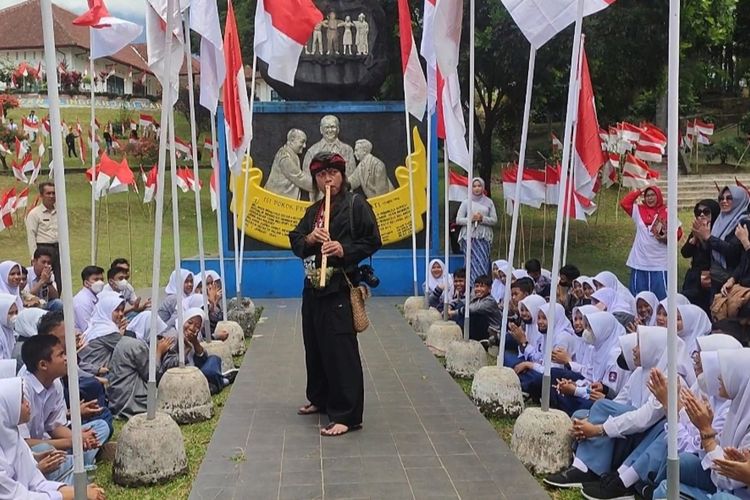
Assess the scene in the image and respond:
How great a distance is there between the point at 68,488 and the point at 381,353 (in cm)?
479

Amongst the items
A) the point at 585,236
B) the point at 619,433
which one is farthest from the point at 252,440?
the point at 585,236

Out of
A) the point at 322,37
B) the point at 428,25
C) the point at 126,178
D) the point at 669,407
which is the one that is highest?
the point at 322,37

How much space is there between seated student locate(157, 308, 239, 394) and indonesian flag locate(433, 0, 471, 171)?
2.91 metres

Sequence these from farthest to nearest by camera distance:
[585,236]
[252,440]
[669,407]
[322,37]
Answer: [585,236], [322,37], [252,440], [669,407]

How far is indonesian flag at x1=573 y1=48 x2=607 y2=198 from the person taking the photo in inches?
277

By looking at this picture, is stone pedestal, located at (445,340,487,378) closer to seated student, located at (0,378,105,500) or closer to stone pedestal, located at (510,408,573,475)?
stone pedestal, located at (510,408,573,475)

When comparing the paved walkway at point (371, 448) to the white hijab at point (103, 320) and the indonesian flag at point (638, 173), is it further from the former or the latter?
the indonesian flag at point (638, 173)

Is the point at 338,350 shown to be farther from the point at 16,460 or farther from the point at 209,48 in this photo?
the point at 209,48

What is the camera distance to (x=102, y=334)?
626 centimetres

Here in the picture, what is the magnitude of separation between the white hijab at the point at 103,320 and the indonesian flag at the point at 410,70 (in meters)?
4.31

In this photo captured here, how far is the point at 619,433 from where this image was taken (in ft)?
14.5

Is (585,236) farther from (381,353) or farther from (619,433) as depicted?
(619,433)

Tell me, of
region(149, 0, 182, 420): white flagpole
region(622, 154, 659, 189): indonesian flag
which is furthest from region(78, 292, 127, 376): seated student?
region(622, 154, 659, 189): indonesian flag

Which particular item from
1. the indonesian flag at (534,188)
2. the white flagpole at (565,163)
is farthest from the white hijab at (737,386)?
the indonesian flag at (534,188)
